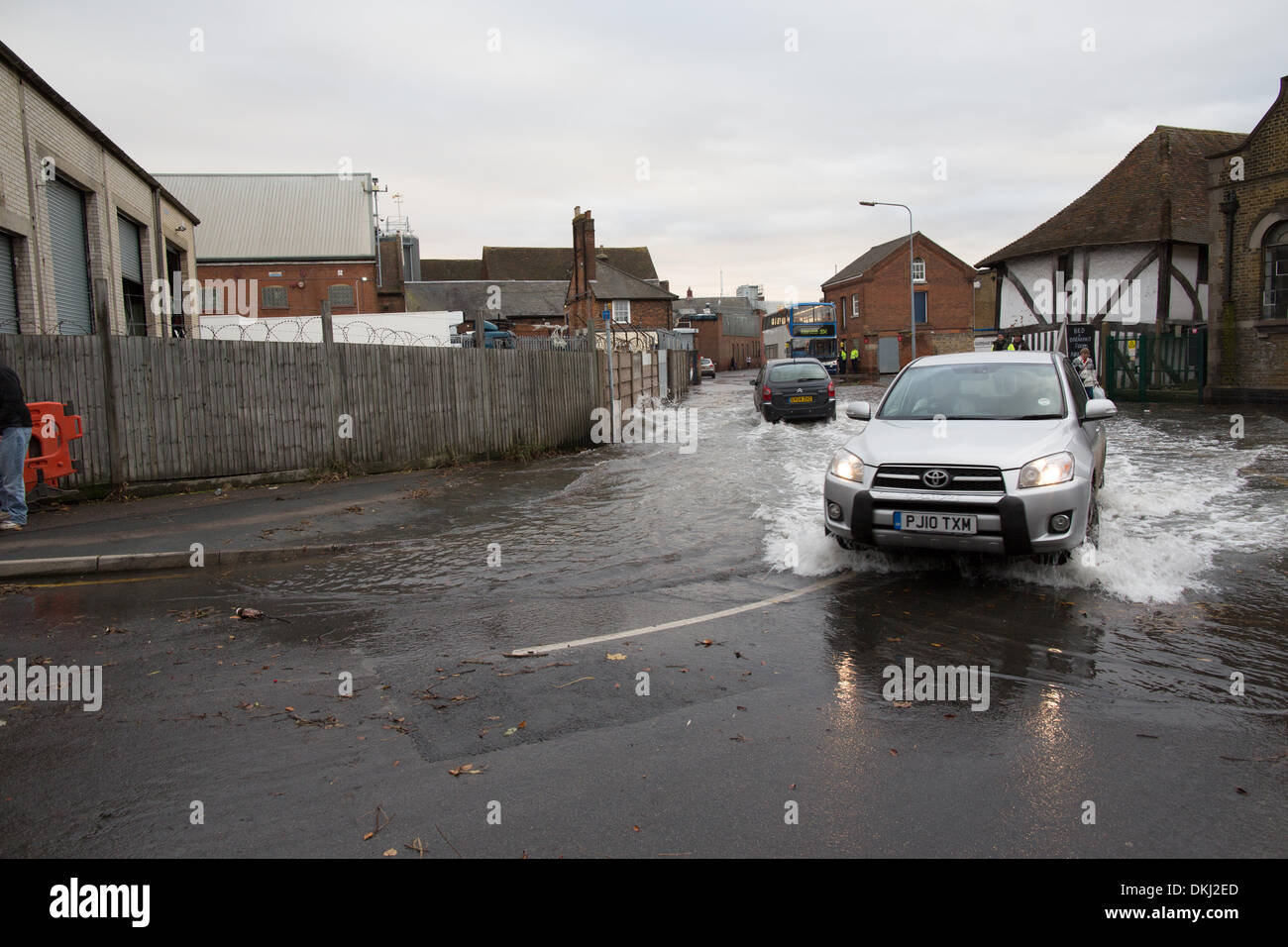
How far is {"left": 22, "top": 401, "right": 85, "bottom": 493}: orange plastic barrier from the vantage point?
10.6m

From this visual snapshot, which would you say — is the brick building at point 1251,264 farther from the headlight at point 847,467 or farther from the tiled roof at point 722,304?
the tiled roof at point 722,304

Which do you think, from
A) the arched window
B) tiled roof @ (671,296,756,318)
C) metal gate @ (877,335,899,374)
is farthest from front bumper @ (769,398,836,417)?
tiled roof @ (671,296,756,318)

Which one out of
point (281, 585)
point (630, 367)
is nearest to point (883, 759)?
point (281, 585)

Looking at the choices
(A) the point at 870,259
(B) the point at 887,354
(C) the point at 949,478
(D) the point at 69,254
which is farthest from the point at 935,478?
(A) the point at 870,259

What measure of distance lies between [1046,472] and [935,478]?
0.80 meters

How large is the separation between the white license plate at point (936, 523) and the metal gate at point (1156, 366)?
24410 millimetres

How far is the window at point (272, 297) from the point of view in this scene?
151ft

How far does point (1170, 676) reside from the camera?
4.89 m

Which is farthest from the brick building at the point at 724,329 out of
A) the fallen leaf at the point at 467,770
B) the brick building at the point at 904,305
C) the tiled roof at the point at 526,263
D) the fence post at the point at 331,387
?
the fallen leaf at the point at 467,770

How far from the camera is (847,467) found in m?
7.19

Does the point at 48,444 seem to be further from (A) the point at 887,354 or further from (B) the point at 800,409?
(A) the point at 887,354

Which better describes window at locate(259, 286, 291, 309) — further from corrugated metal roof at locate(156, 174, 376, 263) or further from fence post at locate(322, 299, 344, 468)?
fence post at locate(322, 299, 344, 468)

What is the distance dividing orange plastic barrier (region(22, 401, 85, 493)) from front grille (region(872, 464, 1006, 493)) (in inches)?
392
